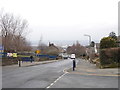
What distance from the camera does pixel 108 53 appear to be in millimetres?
28734

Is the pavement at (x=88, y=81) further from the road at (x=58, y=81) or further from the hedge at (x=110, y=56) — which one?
the hedge at (x=110, y=56)

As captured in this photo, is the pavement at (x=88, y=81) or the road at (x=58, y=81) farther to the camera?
the road at (x=58, y=81)

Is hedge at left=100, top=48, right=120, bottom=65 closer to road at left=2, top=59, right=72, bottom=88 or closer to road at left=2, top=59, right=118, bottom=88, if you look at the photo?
road at left=2, top=59, right=72, bottom=88

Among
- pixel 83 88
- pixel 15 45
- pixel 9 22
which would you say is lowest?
pixel 83 88

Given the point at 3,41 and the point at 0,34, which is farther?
the point at 0,34

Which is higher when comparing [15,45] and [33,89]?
[15,45]

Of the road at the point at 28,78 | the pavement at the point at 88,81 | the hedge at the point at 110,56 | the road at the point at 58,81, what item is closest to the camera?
the pavement at the point at 88,81

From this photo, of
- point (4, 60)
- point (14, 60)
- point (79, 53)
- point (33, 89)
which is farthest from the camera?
point (79, 53)

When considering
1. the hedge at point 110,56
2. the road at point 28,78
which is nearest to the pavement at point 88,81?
the road at point 28,78

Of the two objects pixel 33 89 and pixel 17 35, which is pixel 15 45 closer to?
pixel 17 35

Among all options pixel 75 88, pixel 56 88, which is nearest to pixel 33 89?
pixel 56 88

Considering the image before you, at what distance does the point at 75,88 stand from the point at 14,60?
104 ft

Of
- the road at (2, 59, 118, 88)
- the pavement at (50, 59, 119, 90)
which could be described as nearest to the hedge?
the pavement at (50, 59, 119, 90)

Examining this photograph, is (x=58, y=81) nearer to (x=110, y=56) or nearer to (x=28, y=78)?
(x=28, y=78)
